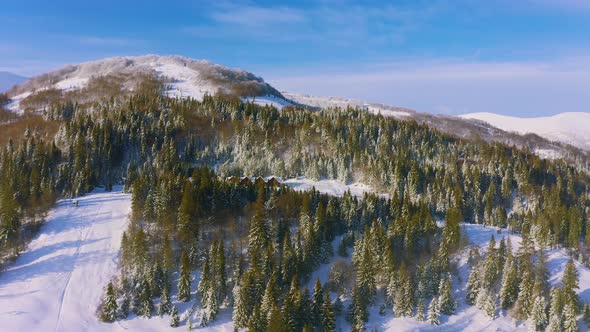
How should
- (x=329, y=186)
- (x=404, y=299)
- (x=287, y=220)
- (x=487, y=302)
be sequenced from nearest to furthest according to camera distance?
(x=487, y=302) < (x=404, y=299) < (x=287, y=220) < (x=329, y=186)

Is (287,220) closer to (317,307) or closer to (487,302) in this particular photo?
(317,307)

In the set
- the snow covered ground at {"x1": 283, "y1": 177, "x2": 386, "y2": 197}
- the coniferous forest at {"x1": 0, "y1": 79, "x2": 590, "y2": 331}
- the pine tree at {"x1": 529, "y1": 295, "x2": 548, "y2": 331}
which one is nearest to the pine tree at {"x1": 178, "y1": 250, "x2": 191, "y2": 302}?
the coniferous forest at {"x1": 0, "y1": 79, "x2": 590, "y2": 331}

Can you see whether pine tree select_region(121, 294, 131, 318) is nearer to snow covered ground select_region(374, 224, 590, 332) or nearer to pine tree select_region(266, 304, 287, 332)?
pine tree select_region(266, 304, 287, 332)

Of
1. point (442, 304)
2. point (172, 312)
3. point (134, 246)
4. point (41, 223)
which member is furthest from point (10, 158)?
point (442, 304)

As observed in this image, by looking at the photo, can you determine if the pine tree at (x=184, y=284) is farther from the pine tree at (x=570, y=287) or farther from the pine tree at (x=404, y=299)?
the pine tree at (x=570, y=287)

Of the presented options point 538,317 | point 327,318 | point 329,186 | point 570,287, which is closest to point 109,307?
point 327,318

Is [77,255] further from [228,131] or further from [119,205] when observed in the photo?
[228,131]
